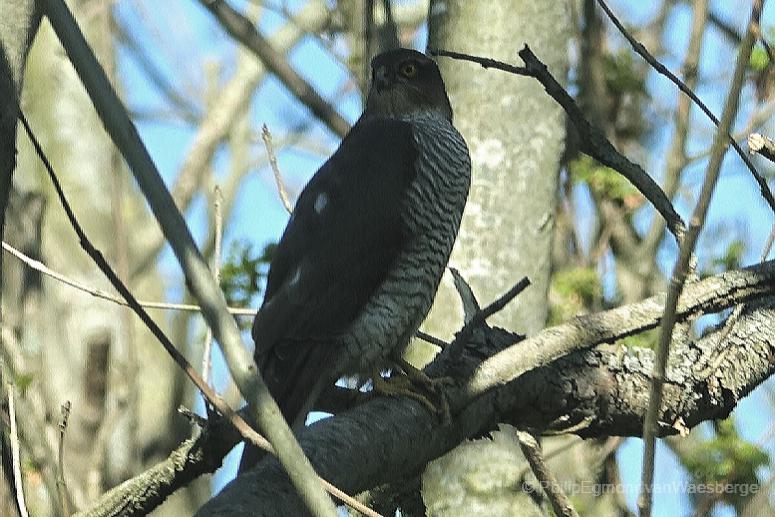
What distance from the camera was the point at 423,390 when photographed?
3.15m

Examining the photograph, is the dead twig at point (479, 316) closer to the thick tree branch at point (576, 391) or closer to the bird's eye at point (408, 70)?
the thick tree branch at point (576, 391)

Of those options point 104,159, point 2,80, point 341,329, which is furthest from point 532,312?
point 104,159

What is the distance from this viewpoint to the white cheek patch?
3908 mm

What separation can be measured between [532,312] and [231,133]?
197 inches

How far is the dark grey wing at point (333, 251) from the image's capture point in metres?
3.54

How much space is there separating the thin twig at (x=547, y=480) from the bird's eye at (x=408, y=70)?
160cm

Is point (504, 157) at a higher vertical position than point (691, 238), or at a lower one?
higher

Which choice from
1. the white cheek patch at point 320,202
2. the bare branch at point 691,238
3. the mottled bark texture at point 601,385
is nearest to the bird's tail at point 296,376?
the mottled bark texture at point 601,385

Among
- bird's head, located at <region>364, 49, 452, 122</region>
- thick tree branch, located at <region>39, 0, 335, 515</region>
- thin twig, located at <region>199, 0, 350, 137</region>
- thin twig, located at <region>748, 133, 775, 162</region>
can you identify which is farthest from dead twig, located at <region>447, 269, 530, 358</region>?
thin twig, located at <region>199, 0, 350, 137</region>

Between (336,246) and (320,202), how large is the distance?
199mm

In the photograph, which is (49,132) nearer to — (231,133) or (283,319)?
(231,133)

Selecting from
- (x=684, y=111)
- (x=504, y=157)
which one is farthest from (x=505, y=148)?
(x=684, y=111)

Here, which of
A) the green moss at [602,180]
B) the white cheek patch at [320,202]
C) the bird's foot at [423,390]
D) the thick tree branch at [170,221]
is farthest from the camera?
the green moss at [602,180]

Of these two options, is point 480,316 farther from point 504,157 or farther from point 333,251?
point 504,157
